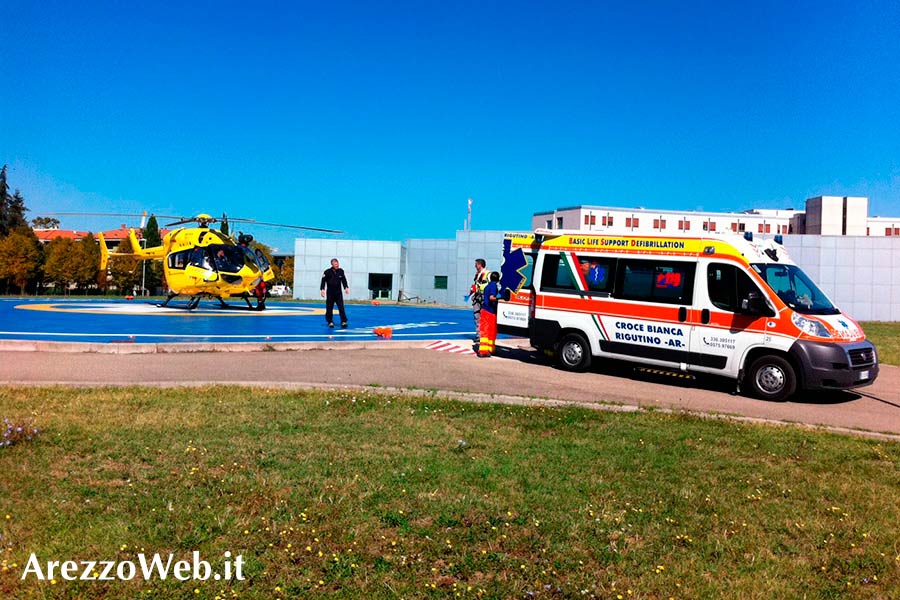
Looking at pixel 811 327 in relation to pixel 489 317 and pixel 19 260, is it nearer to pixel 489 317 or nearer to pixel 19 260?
pixel 489 317

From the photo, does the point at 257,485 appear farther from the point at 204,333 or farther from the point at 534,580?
the point at 204,333

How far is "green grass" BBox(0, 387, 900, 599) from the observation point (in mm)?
4078

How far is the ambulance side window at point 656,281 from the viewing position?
11688 millimetres

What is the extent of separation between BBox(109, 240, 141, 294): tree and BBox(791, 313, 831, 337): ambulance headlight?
2530 inches

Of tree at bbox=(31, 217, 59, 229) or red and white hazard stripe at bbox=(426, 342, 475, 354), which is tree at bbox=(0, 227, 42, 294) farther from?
tree at bbox=(31, 217, 59, 229)

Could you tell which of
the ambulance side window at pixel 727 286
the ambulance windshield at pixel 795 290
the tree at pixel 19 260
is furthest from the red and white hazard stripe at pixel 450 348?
the tree at pixel 19 260

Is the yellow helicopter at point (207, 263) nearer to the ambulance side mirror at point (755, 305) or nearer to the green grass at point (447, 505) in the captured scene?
the green grass at point (447, 505)

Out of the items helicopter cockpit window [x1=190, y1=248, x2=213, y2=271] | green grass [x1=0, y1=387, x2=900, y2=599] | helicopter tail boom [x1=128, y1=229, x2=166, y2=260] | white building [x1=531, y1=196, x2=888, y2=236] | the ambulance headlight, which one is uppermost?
white building [x1=531, y1=196, x2=888, y2=236]

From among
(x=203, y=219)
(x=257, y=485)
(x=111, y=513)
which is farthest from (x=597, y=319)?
(x=203, y=219)

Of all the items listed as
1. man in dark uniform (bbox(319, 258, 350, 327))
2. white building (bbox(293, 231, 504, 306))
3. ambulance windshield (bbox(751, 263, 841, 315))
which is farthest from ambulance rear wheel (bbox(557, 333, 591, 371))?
white building (bbox(293, 231, 504, 306))

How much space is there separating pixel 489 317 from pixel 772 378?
5.67 meters

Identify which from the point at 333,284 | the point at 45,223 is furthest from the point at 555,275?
the point at 45,223

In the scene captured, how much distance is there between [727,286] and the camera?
443 inches

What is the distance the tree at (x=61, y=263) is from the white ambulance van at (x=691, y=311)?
58340 mm
